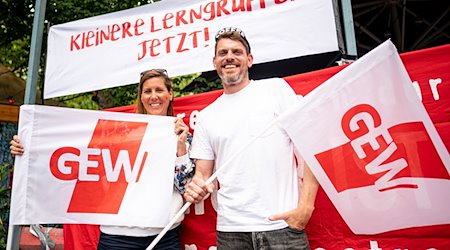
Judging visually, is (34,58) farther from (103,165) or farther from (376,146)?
(376,146)

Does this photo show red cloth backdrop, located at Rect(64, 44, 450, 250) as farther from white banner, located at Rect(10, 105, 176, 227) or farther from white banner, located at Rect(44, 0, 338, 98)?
white banner, located at Rect(10, 105, 176, 227)

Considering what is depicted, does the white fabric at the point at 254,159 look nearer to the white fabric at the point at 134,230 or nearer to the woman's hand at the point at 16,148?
the white fabric at the point at 134,230

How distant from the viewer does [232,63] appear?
2.22 m

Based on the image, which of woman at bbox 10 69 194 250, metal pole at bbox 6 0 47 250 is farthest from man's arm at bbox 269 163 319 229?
metal pole at bbox 6 0 47 250

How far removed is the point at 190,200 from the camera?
218cm

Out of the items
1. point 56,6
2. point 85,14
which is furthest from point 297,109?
point 56,6

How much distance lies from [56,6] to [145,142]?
4.42 metres

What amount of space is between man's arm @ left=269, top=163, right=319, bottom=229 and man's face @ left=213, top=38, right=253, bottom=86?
66 cm

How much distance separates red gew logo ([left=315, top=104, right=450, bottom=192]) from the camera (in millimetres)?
1830

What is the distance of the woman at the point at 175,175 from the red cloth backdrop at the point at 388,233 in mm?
282

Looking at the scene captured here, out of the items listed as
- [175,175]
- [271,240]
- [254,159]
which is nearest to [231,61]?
[254,159]

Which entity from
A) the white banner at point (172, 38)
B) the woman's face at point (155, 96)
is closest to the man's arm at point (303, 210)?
the white banner at point (172, 38)

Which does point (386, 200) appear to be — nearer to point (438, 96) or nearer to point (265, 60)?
point (438, 96)

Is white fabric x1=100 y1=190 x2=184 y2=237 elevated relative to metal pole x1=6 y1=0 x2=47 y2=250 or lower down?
lower down
